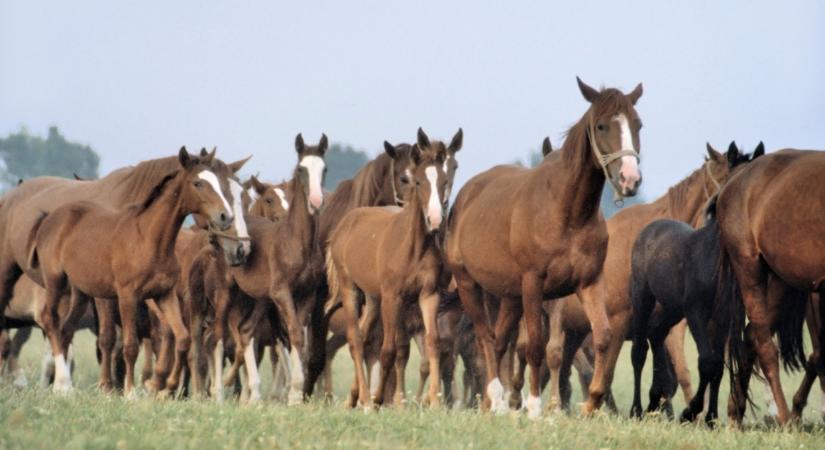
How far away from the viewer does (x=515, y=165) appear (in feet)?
42.5

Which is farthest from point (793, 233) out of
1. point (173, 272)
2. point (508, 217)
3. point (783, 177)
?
point (173, 272)

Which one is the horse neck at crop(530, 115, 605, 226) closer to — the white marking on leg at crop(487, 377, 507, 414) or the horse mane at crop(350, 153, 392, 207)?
the white marking on leg at crop(487, 377, 507, 414)

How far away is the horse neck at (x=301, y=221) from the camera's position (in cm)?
1391

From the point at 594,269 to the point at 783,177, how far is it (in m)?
1.49

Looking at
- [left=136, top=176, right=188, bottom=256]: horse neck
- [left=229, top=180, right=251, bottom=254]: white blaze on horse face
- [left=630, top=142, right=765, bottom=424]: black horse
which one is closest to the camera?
[left=630, top=142, right=765, bottom=424]: black horse

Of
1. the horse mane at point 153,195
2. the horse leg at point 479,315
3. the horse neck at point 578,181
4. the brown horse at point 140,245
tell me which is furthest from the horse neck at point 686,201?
the horse mane at point 153,195

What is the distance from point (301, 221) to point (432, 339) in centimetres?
246

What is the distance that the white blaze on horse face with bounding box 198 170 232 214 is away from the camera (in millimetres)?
12406

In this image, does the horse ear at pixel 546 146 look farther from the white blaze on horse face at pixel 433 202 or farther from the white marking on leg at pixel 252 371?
the white marking on leg at pixel 252 371

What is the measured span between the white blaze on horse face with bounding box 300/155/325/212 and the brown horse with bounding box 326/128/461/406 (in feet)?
1.52

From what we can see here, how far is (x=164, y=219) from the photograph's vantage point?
12.6 meters

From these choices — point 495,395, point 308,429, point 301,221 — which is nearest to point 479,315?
point 495,395

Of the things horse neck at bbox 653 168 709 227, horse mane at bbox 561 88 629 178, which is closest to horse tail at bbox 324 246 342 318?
horse neck at bbox 653 168 709 227

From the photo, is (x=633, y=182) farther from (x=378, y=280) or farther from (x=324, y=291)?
(x=324, y=291)
